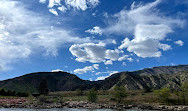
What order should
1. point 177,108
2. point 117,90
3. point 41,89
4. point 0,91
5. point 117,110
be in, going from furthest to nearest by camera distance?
point 41,89, point 0,91, point 117,90, point 177,108, point 117,110

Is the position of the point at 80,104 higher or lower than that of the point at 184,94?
lower

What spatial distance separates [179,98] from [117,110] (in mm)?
33517

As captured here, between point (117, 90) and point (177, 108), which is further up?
point (117, 90)

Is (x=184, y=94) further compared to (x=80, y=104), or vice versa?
(x=184, y=94)

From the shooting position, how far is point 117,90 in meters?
69.3

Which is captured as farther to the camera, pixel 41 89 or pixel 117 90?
pixel 41 89

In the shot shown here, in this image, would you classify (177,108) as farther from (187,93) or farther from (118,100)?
(118,100)

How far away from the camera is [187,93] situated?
63938 millimetres

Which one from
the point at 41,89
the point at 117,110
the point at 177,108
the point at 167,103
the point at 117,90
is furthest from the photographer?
the point at 41,89

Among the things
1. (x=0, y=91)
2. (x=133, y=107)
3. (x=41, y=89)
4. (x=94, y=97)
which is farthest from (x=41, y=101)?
(x=41, y=89)

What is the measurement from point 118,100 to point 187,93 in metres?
27.2

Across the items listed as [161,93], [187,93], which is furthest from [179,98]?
[161,93]

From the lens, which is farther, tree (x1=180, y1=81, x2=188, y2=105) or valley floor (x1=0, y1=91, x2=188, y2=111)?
tree (x1=180, y1=81, x2=188, y2=105)

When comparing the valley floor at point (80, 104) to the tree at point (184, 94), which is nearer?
the valley floor at point (80, 104)
